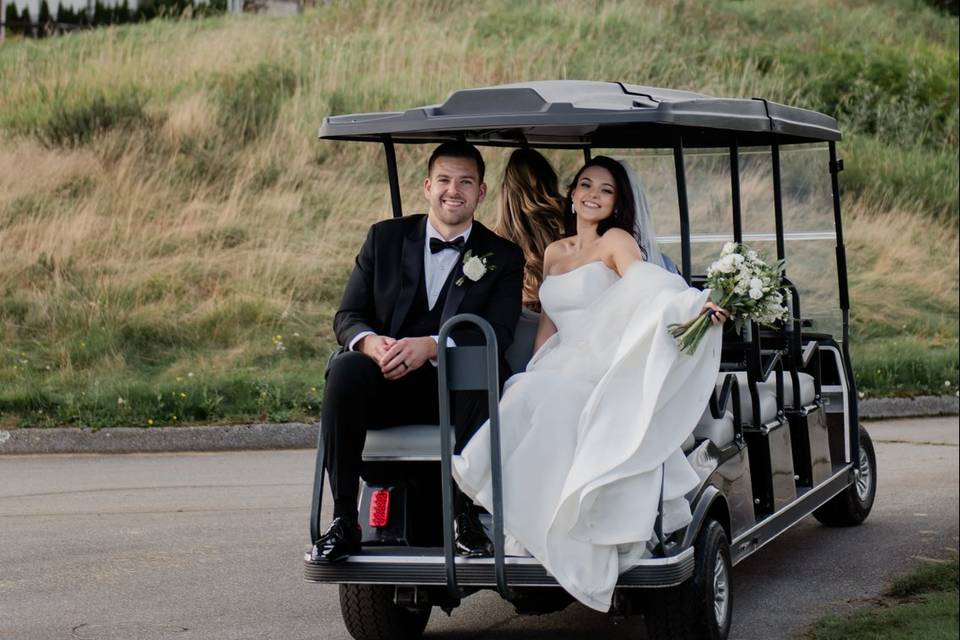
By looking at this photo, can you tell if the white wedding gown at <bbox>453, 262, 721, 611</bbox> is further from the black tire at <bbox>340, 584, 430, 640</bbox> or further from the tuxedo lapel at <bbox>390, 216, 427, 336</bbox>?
the black tire at <bbox>340, 584, 430, 640</bbox>

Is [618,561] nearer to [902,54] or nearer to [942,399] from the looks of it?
[942,399]

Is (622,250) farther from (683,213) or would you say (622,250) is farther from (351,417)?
(351,417)

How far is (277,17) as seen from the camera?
23500 millimetres

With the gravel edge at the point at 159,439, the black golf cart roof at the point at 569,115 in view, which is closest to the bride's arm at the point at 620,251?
the black golf cart roof at the point at 569,115

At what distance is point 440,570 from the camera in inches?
192

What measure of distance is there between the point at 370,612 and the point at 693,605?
1190 millimetres

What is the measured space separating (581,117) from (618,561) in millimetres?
1468

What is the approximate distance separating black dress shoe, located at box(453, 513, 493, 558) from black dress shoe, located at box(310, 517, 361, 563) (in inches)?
13.9

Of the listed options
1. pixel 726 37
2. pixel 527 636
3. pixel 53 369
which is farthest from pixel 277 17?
pixel 527 636

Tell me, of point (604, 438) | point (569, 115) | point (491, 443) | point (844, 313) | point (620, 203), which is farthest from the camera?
point (844, 313)

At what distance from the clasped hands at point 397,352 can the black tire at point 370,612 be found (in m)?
0.80

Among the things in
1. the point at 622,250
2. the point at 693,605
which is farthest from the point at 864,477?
the point at 693,605

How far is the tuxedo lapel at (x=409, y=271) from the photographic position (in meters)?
5.45

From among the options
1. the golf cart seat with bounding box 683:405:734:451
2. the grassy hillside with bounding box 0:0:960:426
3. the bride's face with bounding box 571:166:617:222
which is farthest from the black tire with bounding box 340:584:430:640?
the grassy hillside with bounding box 0:0:960:426
